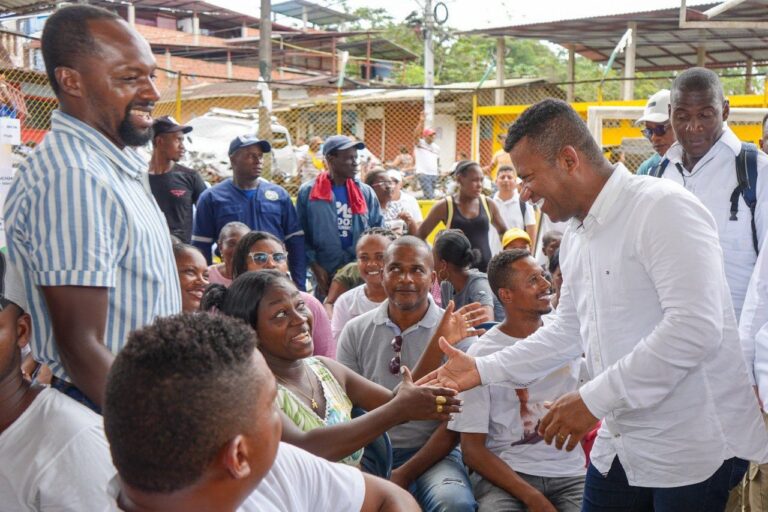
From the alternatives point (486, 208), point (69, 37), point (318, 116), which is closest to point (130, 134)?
point (69, 37)

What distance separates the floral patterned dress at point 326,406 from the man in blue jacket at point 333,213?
126 inches

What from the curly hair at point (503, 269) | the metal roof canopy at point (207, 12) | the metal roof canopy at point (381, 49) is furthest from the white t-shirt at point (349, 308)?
the metal roof canopy at point (207, 12)

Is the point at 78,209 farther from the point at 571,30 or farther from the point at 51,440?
the point at 571,30

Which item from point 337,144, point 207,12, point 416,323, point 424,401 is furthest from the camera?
point 207,12

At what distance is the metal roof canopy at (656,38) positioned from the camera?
15648 mm

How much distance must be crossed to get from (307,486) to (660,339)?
1.10 meters

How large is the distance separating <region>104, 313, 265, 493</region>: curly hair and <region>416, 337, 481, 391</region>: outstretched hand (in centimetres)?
157

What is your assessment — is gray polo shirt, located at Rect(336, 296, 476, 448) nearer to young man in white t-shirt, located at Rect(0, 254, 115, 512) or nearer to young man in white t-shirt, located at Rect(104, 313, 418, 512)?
young man in white t-shirt, located at Rect(0, 254, 115, 512)

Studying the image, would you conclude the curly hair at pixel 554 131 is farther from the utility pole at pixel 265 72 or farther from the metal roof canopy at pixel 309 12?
the metal roof canopy at pixel 309 12

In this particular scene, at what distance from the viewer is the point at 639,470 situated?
103 inches

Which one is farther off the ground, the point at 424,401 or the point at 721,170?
the point at 721,170

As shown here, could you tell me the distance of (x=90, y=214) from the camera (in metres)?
2.15

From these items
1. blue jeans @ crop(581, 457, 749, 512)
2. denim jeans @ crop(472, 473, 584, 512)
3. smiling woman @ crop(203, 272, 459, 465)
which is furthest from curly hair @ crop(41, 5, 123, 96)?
denim jeans @ crop(472, 473, 584, 512)

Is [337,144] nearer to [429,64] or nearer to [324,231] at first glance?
[324,231]
